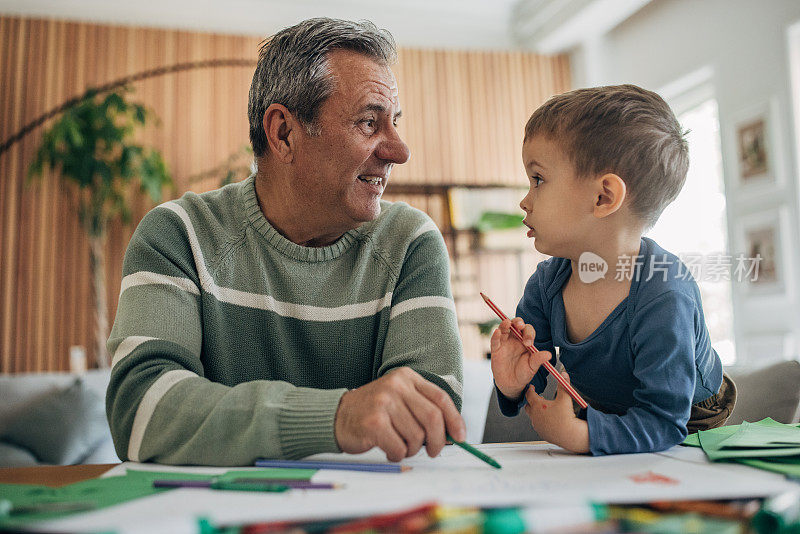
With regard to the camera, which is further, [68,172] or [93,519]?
[68,172]

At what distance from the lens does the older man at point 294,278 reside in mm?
933

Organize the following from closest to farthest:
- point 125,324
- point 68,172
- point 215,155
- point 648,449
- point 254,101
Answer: point 648,449 < point 125,324 < point 254,101 < point 68,172 < point 215,155

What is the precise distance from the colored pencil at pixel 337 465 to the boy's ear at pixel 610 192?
554mm

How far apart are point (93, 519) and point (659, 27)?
5506 mm

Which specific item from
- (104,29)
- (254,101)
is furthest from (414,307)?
(104,29)

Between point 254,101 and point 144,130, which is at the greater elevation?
point 144,130

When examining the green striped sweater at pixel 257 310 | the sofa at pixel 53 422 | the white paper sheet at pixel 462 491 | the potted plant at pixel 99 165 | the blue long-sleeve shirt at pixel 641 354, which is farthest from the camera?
the potted plant at pixel 99 165

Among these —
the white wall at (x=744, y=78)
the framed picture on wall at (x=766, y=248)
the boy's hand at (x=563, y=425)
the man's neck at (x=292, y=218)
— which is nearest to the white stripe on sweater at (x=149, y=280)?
the man's neck at (x=292, y=218)

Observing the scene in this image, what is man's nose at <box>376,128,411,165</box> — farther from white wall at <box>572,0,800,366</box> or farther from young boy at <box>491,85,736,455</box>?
white wall at <box>572,0,800,366</box>

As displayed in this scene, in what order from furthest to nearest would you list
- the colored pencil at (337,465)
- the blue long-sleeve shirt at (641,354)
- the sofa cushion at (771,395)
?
1. the sofa cushion at (771,395)
2. the blue long-sleeve shirt at (641,354)
3. the colored pencil at (337,465)

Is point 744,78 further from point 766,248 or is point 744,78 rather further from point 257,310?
point 257,310

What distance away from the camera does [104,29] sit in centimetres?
511

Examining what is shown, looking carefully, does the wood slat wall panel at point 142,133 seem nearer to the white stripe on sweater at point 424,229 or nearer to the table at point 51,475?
the white stripe on sweater at point 424,229

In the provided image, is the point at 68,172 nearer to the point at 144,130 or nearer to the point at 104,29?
the point at 144,130
